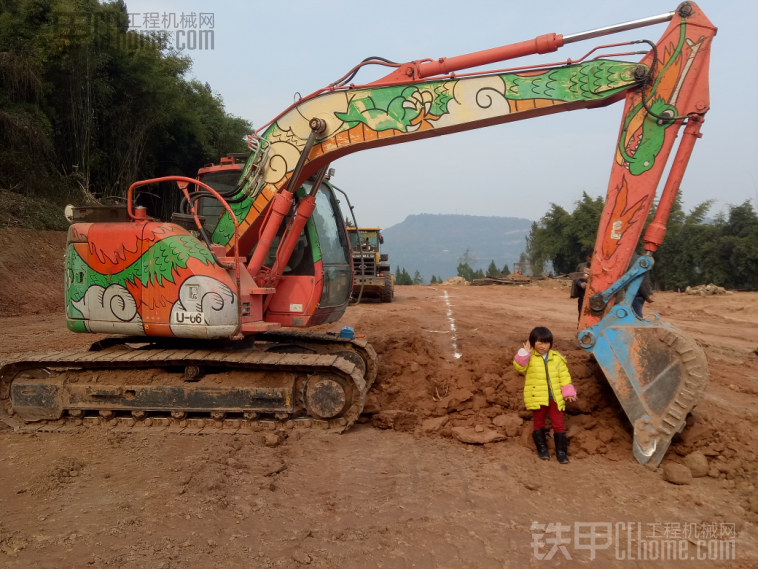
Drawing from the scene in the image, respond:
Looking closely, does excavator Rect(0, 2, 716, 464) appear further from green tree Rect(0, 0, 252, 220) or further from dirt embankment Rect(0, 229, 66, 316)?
dirt embankment Rect(0, 229, 66, 316)

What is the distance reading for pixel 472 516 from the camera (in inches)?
141

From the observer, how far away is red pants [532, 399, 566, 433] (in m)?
4.62

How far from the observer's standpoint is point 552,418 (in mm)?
4660

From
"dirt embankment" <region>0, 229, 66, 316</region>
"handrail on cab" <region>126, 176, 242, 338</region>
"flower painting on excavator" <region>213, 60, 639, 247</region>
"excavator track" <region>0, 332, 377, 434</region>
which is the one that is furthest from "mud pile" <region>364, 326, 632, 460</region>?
"dirt embankment" <region>0, 229, 66, 316</region>

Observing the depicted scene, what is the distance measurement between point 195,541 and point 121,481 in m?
1.20

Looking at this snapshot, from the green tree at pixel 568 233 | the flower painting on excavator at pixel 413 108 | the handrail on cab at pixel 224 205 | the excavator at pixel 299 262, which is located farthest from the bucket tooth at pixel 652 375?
the green tree at pixel 568 233

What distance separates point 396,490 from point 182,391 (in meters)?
2.46

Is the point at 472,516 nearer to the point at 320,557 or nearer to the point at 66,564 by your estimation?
the point at 320,557

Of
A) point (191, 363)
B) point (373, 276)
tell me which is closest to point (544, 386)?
point (191, 363)

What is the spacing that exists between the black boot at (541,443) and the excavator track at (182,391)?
63.2 inches

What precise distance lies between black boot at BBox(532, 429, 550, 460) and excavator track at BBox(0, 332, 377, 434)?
160 centimetres

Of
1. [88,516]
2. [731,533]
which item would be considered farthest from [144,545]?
[731,533]

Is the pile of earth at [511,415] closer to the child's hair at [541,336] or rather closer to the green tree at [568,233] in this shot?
the child's hair at [541,336]

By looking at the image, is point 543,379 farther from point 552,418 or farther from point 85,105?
point 85,105
